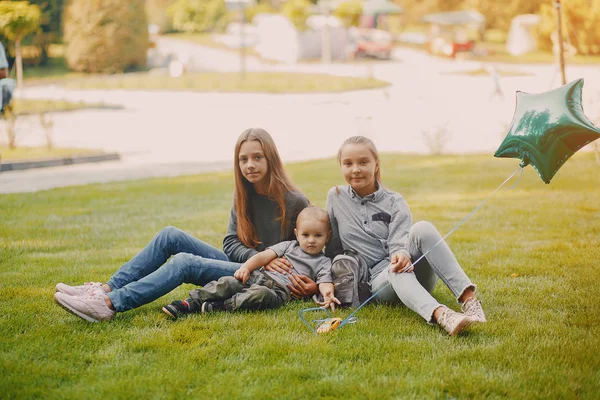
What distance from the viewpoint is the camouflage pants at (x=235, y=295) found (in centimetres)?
406

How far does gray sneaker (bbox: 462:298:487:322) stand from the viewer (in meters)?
3.79

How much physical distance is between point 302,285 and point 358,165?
29.0 inches

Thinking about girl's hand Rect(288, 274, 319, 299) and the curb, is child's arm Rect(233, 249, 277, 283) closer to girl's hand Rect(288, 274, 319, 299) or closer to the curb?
girl's hand Rect(288, 274, 319, 299)

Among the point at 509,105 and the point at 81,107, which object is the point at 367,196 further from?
the point at 81,107

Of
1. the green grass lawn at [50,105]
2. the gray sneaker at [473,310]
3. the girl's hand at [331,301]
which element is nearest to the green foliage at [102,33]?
the green grass lawn at [50,105]

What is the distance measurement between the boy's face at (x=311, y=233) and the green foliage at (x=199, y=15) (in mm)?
42911

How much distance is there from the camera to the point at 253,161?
4.35m

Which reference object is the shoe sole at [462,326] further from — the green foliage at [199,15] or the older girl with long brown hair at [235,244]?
the green foliage at [199,15]

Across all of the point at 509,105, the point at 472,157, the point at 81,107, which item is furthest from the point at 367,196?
the point at 81,107

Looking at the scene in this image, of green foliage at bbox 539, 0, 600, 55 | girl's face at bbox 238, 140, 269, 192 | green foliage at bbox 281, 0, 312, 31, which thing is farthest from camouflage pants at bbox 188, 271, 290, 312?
→ green foliage at bbox 539, 0, 600, 55

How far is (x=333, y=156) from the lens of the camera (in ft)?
39.1

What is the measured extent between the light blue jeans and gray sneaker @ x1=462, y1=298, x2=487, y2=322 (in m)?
0.06

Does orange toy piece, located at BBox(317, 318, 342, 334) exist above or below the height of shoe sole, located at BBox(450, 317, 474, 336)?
below

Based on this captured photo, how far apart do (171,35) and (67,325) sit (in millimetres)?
42718
